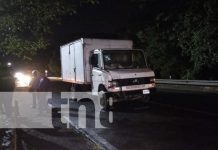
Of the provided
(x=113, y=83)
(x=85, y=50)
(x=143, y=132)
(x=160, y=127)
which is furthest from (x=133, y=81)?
(x=143, y=132)

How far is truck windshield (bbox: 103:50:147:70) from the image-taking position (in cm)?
1599

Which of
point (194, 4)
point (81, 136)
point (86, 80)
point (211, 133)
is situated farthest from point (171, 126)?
point (194, 4)

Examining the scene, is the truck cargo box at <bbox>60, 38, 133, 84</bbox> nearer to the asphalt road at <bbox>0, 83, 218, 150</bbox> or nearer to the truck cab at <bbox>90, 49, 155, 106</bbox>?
the truck cab at <bbox>90, 49, 155, 106</bbox>

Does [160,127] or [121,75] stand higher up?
[121,75]

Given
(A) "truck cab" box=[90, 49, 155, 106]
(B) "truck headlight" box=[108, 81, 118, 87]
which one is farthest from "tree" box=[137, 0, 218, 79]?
(B) "truck headlight" box=[108, 81, 118, 87]

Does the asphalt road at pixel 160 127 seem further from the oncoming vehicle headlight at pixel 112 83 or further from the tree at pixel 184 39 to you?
the tree at pixel 184 39

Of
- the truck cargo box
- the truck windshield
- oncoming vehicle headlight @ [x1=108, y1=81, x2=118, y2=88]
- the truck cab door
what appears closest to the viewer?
oncoming vehicle headlight @ [x1=108, y1=81, x2=118, y2=88]

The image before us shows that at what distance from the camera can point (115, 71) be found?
1545 cm

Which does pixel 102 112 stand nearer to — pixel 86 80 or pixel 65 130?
pixel 86 80

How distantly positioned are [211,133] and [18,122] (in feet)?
21.7

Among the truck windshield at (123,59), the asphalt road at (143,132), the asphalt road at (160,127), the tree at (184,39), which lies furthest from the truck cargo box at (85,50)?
the tree at (184,39)

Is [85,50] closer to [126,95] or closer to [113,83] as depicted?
[113,83]

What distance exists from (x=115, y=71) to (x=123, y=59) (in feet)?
3.13

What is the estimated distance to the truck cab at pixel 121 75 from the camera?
50.7 feet
